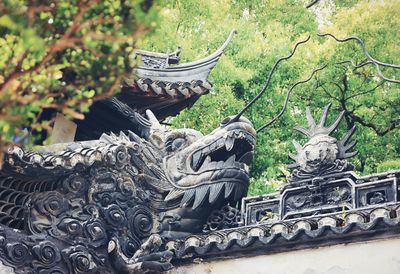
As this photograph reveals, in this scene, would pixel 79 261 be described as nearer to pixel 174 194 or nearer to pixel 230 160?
pixel 174 194

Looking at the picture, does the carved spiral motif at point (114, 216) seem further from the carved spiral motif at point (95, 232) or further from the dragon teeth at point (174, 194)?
the dragon teeth at point (174, 194)

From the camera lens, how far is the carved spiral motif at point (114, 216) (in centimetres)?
806

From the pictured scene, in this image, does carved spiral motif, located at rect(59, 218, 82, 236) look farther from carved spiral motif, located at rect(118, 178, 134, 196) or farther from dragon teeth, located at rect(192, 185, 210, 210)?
dragon teeth, located at rect(192, 185, 210, 210)

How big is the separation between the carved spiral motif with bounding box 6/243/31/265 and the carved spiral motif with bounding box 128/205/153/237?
1083 millimetres

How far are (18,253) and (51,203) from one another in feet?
1.94

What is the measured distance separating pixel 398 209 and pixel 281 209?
1261mm

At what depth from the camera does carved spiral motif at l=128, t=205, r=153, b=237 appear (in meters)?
8.25

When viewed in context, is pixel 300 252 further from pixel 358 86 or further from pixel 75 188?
pixel 358 86

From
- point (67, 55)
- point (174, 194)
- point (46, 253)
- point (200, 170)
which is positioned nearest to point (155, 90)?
point (200, 170)

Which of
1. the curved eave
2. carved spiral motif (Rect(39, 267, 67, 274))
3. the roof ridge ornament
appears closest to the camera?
carved spiral motif (Rect(39, 267, 67, 274))

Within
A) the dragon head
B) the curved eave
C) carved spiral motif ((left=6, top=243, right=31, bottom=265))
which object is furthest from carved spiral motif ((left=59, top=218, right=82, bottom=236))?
the curved eave

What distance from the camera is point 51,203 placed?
791cm

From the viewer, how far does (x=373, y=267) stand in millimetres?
7309

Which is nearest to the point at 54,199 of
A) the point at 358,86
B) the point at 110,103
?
the point at 110,103
